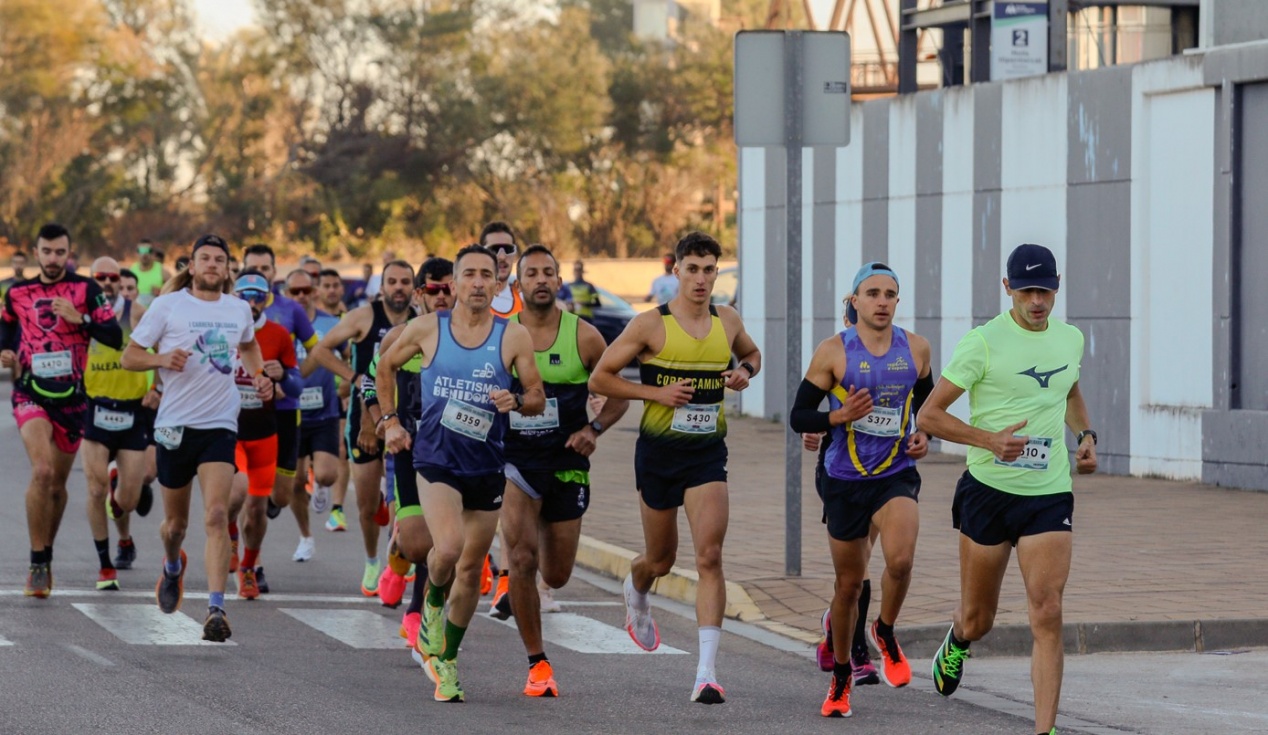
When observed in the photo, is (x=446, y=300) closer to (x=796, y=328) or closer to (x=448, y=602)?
(x=448, y=602)

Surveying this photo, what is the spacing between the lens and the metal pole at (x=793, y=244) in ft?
40.5

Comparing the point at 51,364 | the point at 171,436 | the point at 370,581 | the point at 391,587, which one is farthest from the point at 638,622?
the point at 51,364

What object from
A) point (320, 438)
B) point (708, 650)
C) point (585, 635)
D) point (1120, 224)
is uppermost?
point (1120, 224)

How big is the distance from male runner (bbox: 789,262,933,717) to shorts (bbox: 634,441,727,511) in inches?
16.1

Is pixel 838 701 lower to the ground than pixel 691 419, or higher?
lower

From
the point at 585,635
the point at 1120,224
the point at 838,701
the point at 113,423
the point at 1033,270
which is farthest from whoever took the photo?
the point at 1120,224

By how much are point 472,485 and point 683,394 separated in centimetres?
100

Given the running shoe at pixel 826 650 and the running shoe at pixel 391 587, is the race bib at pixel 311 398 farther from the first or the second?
the running shoe at pixel 826 650

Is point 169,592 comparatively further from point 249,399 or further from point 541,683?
point 541,683

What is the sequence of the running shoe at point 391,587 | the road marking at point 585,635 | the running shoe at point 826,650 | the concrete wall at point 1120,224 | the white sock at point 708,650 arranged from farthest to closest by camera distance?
the concrete wall at point 1120,224 → the running shoe at point 391,587 → the road marking at point 585,635 → the running shoe at point 826,650 → the white sock at point 708,650

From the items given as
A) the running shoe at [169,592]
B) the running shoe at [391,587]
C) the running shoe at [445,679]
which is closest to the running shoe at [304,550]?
the running shoe at [391,587]

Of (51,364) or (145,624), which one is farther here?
(51,364)

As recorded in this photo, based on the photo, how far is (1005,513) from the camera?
8.04 meters

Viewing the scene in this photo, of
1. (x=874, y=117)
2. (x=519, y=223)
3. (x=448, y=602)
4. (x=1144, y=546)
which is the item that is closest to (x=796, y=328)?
(x=1144, y=546)
